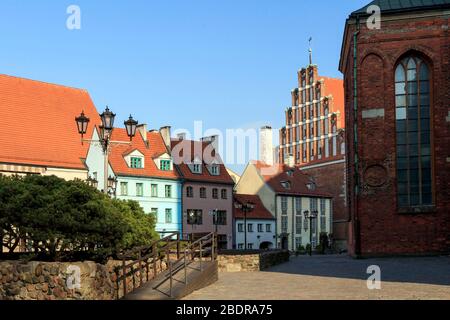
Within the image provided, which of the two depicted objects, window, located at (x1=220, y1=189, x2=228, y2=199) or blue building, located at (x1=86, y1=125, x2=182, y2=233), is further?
window, located at (x1=220, y1=189, x2=228, y2=199)

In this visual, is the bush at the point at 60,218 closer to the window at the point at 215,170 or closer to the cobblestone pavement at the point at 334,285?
the cobblestone pavement at the point at 334,285

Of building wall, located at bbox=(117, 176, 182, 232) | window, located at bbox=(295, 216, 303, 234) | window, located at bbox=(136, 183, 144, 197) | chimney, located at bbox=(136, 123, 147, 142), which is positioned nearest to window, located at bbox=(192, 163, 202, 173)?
building wall, located at bbox=(117, 176, 182, 232)

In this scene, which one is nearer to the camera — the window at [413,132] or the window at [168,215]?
the window at [413,132]

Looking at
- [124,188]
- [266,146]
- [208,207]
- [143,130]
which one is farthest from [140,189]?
[266,146]

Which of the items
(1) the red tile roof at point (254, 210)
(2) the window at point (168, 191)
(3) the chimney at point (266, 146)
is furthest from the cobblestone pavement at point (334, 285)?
(3) the chimney at point (266, 146)

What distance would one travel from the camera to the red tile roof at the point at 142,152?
170 ft

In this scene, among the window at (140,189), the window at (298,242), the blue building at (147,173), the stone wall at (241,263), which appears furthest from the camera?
the window at (298,242)

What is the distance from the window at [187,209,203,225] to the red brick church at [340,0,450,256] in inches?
1133

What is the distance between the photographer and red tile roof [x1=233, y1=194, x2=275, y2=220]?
202ft

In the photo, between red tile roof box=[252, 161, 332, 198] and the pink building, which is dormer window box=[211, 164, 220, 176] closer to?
the pink building

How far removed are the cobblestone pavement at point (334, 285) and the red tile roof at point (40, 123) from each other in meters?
25.5

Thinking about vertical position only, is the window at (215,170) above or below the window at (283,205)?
above

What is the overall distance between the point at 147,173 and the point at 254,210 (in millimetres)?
14639
